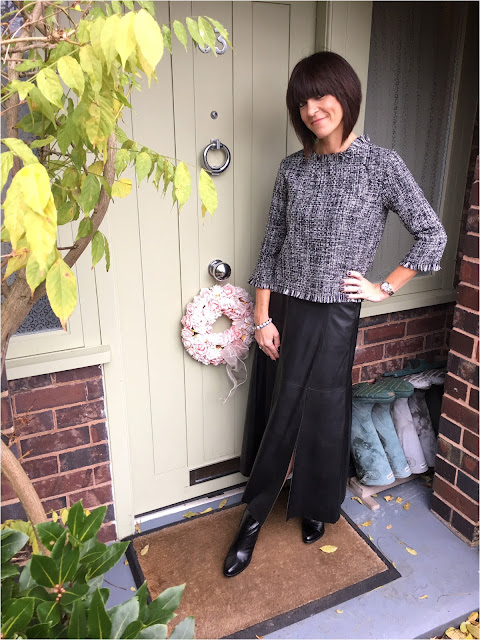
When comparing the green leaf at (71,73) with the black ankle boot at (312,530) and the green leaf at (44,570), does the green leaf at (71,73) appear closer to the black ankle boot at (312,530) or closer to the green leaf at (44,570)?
the green leaf at (44,570)

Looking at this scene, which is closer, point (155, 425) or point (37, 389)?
point (37, 389)

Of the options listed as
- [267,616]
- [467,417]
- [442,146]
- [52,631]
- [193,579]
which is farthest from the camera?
[442,146]

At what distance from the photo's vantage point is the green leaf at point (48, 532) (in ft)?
3.66

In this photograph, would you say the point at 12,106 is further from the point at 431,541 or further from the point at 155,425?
the point at 431,541

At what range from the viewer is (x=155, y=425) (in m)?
2.35

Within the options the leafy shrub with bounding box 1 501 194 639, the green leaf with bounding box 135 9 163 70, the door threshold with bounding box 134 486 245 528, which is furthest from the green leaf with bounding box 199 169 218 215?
the door threshold with bounding box 134 486 245 528

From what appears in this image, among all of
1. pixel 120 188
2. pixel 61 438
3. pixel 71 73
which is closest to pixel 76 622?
pixel 120 188

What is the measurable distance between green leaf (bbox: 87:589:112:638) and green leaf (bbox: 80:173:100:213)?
72 cm

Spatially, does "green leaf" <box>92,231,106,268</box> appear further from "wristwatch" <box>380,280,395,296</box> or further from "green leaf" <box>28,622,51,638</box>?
"wristwatch" <box>380,280,395,296</box>

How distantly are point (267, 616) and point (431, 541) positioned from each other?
0.79 m

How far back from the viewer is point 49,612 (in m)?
1.04

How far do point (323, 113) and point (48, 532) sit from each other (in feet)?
4.76

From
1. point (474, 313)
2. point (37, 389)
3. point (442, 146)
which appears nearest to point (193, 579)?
point (37, 389)

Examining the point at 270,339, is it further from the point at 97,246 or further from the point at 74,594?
the point at 74,594
